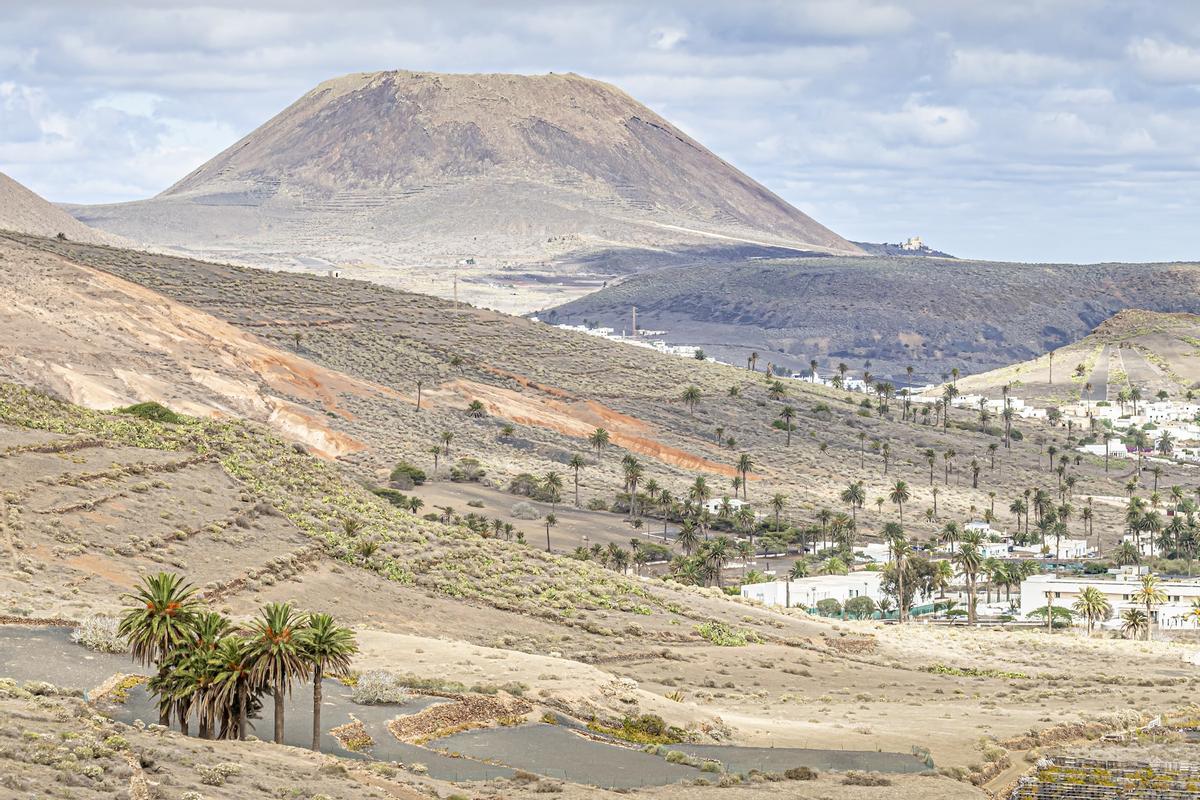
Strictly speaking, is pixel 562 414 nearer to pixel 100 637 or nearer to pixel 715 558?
pixel 715 558

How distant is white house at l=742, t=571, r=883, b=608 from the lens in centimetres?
10638

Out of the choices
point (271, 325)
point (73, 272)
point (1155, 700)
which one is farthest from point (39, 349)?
point (1155, 700)

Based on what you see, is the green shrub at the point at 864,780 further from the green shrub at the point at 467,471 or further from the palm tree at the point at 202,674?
the green shrub at the point at 467,471

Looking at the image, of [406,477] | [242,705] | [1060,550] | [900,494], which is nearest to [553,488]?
[406,477]

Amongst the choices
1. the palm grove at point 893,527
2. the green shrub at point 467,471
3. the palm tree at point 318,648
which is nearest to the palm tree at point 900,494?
the palm grove at point 893,527

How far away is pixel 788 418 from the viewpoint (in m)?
176

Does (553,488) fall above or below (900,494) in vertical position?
above

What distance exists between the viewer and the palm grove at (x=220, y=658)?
41312 millimetres

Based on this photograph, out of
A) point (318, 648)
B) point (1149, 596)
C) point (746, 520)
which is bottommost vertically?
point (1149, 596)

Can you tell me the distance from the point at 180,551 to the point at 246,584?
3.81 m

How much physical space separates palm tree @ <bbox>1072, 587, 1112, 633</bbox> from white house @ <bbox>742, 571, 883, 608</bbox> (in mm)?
13823

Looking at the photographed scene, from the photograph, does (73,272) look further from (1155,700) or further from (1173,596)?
(1155,700)

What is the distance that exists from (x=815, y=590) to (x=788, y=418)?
67.7 meters

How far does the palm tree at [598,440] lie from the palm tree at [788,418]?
72.6 ft
